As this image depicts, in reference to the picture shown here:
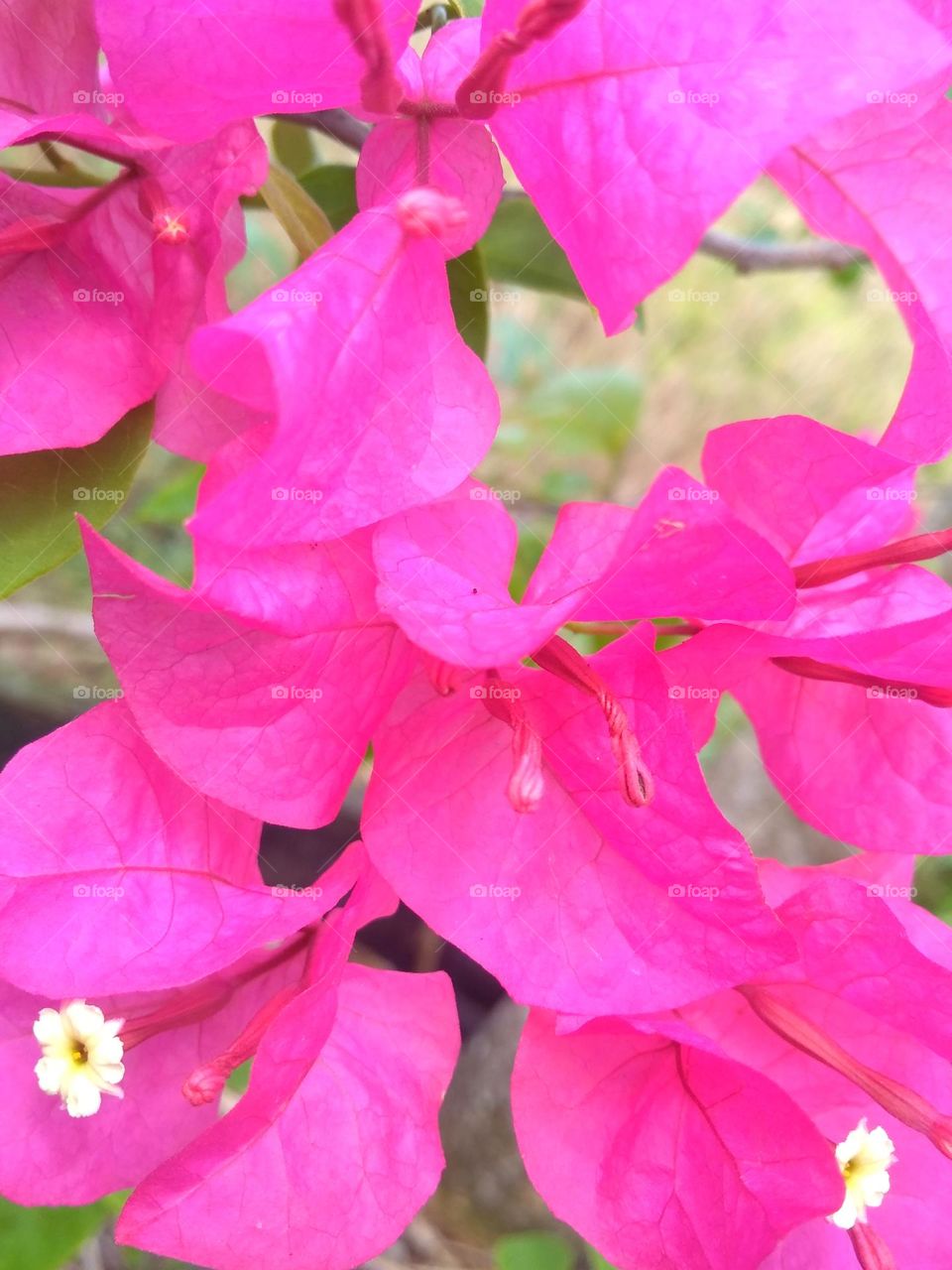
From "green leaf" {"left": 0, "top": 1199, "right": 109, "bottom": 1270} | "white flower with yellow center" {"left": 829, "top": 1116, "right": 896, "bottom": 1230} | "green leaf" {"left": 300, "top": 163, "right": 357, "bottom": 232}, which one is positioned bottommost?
"green leaf" {"left": 0, "top": 1199, "right": 109, "bottom": 1270}

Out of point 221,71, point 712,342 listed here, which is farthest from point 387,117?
point 712,342

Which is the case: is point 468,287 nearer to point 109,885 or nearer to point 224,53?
point 224,53

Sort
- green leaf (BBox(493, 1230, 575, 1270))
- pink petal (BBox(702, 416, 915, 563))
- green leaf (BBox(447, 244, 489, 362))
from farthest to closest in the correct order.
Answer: green leaf (BBox(493, 1230, 575, 1270))
green leaf (BBox(447, 244, 489, 362))
pink petal (BBox(702, 416, 915, 563))

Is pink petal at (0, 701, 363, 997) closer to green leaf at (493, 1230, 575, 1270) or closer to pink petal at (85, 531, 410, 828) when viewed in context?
pink petal at (85, 531, 410, 828)

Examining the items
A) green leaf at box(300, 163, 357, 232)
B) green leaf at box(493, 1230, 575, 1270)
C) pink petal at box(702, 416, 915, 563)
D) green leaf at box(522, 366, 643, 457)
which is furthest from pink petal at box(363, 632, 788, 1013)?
green leaf at box(522, 366, 643, 457)

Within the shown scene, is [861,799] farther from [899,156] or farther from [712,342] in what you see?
[712,342]

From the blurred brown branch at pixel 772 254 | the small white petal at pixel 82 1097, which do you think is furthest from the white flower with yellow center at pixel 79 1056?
the blurred brown branch at pixel 772 254
